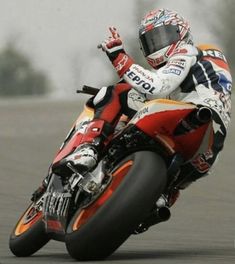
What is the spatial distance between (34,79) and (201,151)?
1991 centimetres

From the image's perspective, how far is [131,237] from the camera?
30.7 ft

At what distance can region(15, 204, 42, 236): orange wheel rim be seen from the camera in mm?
8062

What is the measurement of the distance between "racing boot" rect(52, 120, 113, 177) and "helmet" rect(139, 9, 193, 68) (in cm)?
59

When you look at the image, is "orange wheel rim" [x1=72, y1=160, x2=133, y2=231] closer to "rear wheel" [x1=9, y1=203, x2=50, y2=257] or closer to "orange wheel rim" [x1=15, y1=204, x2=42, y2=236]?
"rear wheel" [x1=9, y1=203, x2=50, y2=257]

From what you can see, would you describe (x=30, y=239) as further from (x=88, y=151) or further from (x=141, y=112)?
(x=141, y=112)

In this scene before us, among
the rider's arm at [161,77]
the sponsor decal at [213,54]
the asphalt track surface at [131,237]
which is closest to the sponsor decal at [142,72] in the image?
the rider's arm at [161,77]

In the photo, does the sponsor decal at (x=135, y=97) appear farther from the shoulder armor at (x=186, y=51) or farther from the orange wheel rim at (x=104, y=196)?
the orange wheel rim at (x=104, y=196)

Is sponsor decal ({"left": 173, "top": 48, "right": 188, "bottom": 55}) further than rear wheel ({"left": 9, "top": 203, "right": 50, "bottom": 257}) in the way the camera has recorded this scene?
No

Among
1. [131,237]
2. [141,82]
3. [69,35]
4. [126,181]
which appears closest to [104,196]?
[126,181]

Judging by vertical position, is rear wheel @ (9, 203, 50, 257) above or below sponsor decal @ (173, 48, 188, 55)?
below

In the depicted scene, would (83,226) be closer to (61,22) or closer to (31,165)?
(31,165)

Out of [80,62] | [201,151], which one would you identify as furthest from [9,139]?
[201,151]

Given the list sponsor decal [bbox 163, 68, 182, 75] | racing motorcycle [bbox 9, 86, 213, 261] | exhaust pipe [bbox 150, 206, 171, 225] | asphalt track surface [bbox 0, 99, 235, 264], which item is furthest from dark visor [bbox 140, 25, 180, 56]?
asphalt track surface [bbox 0, 99, 235, 264]

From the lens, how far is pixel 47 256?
7875mm
